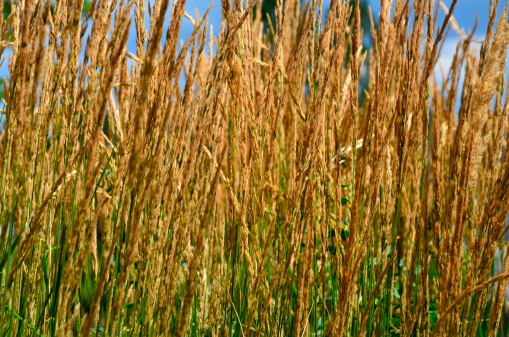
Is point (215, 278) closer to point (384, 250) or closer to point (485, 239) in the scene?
point (384, 250)

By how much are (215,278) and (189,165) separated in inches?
23.4

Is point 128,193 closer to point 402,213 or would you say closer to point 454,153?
point 454,153

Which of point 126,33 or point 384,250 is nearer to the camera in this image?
point 126,33

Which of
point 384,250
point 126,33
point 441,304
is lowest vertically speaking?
point 441,304

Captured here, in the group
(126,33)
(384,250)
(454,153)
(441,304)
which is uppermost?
(126,33)

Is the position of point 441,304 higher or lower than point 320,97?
lower

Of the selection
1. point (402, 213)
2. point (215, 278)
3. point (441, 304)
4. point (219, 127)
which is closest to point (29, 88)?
point (219, 127)

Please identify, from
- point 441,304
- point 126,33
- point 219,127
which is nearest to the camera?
point 126,33

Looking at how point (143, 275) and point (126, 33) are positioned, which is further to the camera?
point (143, 275)

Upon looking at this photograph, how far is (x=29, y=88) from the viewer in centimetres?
129

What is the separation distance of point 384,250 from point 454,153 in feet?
1.06

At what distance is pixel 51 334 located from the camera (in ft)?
4.53

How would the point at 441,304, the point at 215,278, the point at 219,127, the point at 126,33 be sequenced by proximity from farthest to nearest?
the point at 215,278, the point at 441,304, the point at 219,127, the point at 126,33

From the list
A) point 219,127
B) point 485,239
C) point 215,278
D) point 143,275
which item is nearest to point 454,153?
point 485,239
